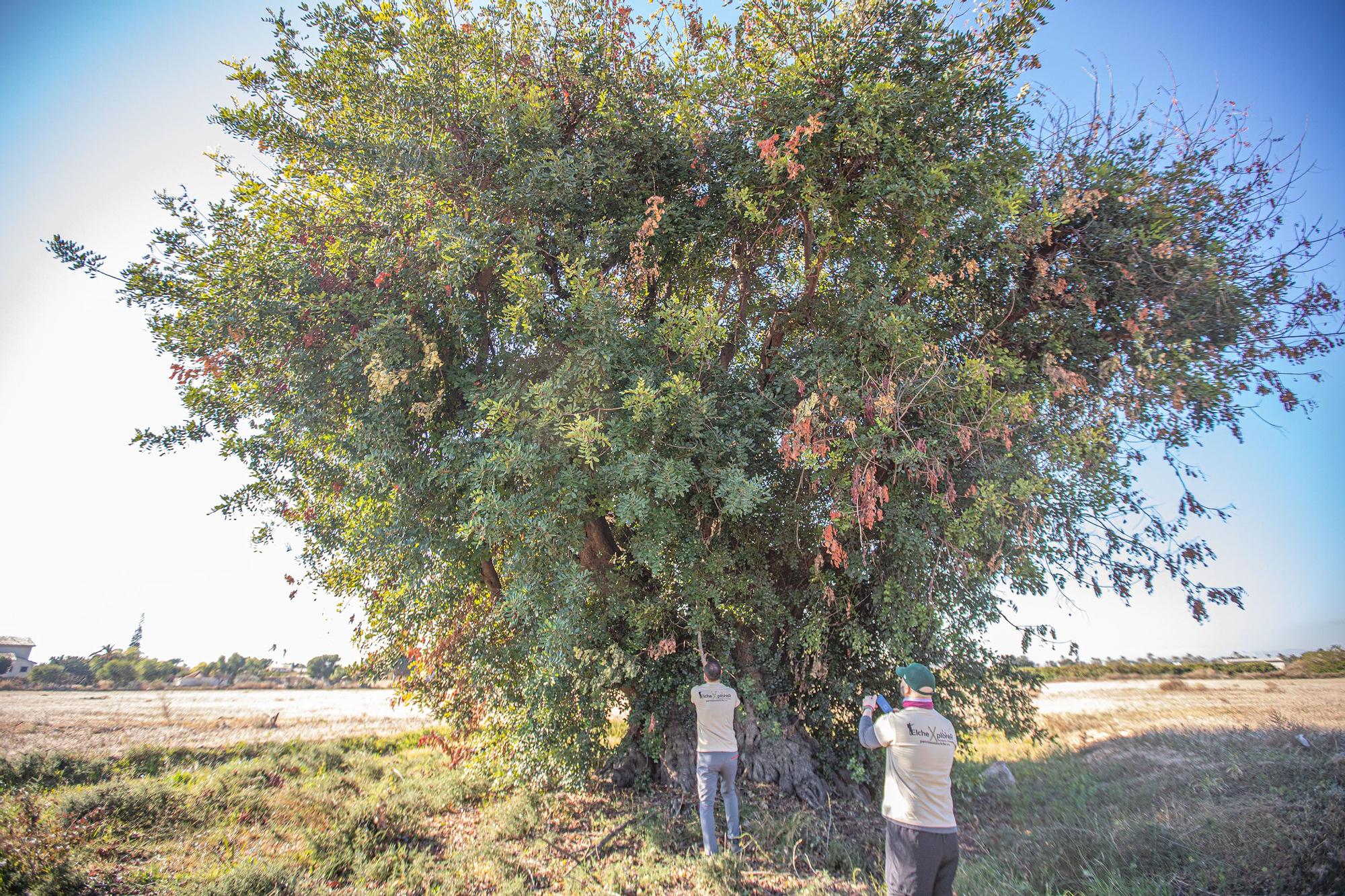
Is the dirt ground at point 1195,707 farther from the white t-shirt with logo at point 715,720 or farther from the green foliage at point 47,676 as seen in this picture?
the green foliage at point 47,676

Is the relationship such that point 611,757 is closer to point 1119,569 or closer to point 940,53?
point 1119,569

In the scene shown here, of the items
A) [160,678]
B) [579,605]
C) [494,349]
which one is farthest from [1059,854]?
[160,678]

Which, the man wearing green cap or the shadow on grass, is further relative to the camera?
the shadow on grass

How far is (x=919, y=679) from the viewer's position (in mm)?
4695

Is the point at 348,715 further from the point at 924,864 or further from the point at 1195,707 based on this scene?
the point at 1195,707

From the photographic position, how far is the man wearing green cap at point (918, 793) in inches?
167

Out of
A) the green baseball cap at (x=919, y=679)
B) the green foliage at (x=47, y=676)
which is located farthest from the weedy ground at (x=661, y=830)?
the green foliage at (x=47, y=676)

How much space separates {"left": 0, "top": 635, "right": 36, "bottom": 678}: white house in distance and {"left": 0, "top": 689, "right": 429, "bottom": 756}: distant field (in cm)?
379

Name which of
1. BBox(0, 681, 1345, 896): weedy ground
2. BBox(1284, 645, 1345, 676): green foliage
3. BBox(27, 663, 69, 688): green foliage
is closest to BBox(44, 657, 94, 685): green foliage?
BBox(27, 663, 69, 688): green foliage

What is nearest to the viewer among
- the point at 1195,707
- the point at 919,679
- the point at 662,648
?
the point at 919,679

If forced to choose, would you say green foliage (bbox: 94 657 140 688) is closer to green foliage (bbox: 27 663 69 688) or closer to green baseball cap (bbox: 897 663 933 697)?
green foliage (bbox: 27 663 69 688)

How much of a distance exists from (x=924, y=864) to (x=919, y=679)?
1.23 meters

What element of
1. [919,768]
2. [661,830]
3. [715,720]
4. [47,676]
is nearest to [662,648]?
[715,720]

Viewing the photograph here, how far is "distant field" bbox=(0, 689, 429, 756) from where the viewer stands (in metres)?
15.4
